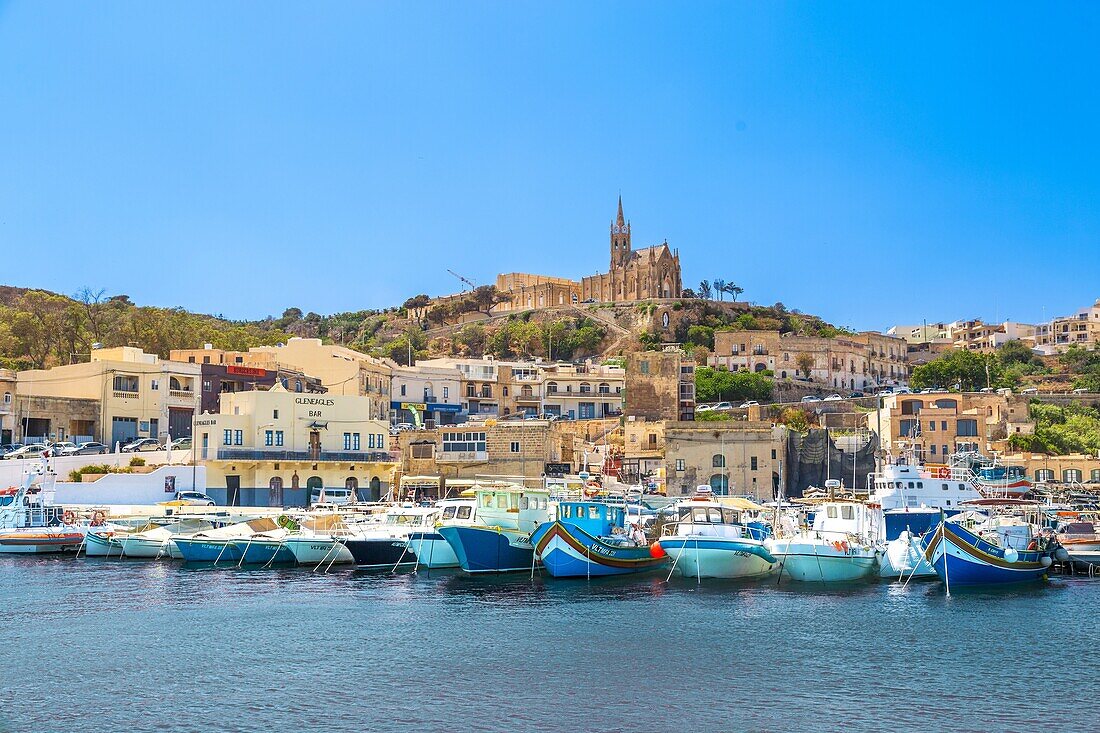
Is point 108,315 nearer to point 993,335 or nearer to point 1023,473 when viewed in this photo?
point 1023,473

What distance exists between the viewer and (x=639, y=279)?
143 meters

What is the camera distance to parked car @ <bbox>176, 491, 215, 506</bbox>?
4828cm

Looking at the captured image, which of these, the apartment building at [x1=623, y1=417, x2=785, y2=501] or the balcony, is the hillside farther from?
the apartment building at [x1=623, y1=417, x2=785, y2=501]

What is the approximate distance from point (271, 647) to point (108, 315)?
72.6 meters

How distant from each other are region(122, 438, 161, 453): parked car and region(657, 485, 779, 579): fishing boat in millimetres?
30402

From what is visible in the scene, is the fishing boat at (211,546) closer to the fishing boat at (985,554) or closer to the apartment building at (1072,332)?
the fishing boat at (985,554)

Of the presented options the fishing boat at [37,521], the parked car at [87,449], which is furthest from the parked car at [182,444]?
the fishing boat at [37,521]

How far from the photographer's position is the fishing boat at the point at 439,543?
38.6m

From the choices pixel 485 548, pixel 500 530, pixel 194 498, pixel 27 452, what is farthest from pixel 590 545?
pixel 27 452

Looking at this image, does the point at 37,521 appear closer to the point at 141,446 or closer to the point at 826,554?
the point at 141,446

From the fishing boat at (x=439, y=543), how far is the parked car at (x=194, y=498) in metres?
13.8

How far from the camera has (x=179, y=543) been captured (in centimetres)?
4091

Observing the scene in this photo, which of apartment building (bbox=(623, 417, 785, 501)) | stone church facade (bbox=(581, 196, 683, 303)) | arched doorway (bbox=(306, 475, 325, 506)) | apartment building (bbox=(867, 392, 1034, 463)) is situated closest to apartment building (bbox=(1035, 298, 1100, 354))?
stone church facade (bbox=(581, 196, 683, 303))

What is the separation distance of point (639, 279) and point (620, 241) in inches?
764
